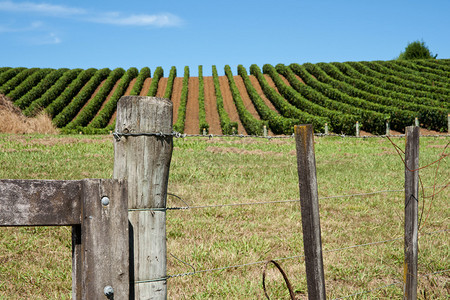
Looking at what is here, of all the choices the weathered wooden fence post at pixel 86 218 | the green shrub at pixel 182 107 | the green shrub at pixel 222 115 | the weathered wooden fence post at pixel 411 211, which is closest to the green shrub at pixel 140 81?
the green shrub at pixel 182 107

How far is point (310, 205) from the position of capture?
231 cm

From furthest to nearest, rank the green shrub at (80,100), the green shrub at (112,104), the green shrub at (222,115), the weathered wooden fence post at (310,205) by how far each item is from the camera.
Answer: the green shrub at (80,100), the green shrub at (112,104), the green shrub at (222,115), the weathered wooden fence post at (310,205)

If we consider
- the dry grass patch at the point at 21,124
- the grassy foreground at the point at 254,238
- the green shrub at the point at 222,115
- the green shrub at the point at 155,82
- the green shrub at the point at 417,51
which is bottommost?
the grassy foreground at the point at 254,238

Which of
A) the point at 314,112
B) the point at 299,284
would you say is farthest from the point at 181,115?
the point at 299,284

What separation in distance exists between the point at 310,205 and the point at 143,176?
40.3 inches

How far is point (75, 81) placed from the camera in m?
43.2

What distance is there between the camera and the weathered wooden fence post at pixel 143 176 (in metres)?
1.86

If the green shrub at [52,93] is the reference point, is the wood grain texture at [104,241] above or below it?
below

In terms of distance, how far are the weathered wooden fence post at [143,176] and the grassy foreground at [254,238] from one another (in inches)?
63.4

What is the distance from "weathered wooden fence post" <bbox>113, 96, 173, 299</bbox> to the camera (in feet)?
6.11

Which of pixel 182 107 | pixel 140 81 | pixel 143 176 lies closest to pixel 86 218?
pixel 143 176

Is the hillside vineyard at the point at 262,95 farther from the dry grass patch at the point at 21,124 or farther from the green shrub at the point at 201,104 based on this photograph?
the dry grass patch at the point at 21,124

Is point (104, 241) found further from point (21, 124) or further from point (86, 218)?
point (21, 124)

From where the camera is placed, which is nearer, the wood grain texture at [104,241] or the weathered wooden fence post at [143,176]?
the wood grain texture at [104,241]
